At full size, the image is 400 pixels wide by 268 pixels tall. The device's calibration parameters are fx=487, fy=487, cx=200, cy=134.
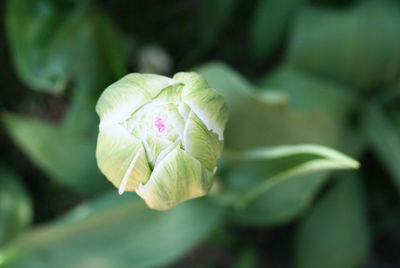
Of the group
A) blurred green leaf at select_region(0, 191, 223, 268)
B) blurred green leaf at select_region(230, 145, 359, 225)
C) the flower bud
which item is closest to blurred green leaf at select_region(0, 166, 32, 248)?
blurred green leaf at select_region(0, 191, 223, 268)

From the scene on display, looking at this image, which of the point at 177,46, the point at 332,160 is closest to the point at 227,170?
the point at 332,160

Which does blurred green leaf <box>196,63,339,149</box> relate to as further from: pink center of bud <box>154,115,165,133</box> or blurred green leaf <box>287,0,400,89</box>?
pink center of bud <box>154,115,165,133</box>

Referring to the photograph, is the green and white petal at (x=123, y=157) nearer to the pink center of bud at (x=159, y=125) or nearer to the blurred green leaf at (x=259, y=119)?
the pink center of bud at (x=159, y=125)

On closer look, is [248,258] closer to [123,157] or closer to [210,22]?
[210,22]

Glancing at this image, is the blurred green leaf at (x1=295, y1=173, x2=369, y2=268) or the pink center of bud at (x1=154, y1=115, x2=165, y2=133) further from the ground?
the pink center of bud at (x1=154, y1=115, x2=165, y2=133)

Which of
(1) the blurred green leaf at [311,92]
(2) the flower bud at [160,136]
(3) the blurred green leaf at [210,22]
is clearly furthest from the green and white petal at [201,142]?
(3) the blurred green leaf at [210,22]
